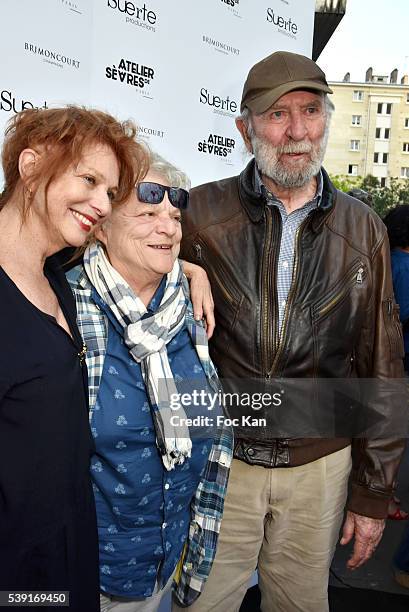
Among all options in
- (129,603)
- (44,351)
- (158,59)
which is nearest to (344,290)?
(44,351)

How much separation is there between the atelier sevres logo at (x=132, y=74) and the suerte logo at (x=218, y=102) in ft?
1.67

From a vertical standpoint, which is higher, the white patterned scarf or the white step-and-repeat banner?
the white step-and-repeat banner

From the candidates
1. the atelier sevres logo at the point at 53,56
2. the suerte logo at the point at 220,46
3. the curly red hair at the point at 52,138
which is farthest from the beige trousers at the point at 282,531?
the suerte logo at the point at 220,46

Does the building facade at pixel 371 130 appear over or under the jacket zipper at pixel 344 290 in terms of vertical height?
over

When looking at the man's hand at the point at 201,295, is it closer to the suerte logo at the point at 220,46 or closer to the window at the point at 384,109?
the suerte logo at the point at 220,46

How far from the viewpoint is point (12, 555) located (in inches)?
57.3

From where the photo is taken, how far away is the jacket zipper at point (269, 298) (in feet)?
6.95

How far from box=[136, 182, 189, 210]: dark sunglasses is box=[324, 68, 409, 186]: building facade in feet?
222

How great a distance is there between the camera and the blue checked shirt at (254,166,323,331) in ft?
6.98

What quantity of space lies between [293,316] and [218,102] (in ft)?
7.63

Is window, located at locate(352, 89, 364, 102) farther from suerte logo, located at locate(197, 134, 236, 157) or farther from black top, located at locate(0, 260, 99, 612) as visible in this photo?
black top, located at locate(0, 260, 99, 612)

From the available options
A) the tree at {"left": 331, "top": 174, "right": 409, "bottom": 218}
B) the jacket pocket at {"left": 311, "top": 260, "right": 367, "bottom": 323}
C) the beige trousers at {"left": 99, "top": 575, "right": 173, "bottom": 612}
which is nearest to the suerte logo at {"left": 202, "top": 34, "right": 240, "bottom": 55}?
the jacket pocket at {"left": 311, "top": 260, "right": 367, "bottom": 323}

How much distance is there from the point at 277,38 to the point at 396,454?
10.8 feet

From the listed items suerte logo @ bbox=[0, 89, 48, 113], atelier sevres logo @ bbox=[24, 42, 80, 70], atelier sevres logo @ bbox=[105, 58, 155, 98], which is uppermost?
atelier sevres logo @ bbox=[105, 58, 155, 98]
